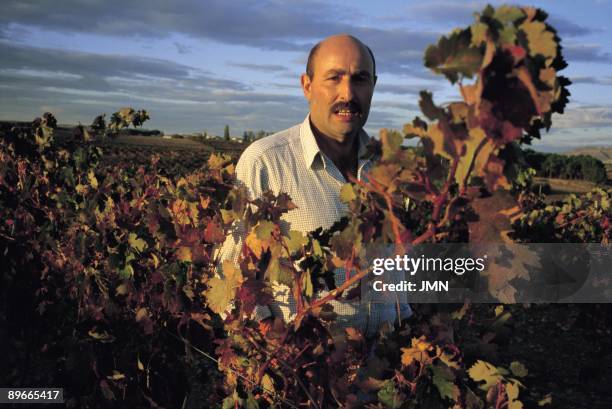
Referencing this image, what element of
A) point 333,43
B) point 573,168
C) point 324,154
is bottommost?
point 573,168

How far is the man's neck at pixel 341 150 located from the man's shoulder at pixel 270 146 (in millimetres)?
111

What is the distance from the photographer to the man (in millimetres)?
2482

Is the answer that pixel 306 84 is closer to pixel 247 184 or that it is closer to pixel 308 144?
pixel 308 144

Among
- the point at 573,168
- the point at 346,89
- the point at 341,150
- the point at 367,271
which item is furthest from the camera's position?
the point at 573,168

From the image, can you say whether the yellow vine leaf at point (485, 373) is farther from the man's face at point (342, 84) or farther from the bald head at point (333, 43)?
the bald head at point (333, 43)

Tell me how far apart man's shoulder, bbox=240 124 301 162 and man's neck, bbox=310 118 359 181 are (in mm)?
111

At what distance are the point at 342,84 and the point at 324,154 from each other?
13.3 inches

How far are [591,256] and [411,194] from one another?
6.54 m

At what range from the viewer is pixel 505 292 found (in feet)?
4.71

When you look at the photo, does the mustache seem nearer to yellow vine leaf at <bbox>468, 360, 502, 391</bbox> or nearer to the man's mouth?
the man's mouth

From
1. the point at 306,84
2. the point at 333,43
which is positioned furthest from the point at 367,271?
the point at 306,84

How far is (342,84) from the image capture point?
249 centimetres

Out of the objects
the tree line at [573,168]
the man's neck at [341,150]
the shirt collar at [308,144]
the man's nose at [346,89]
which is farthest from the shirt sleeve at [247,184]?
the tree line at [573,168]

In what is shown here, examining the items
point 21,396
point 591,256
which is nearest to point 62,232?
point 21,396
